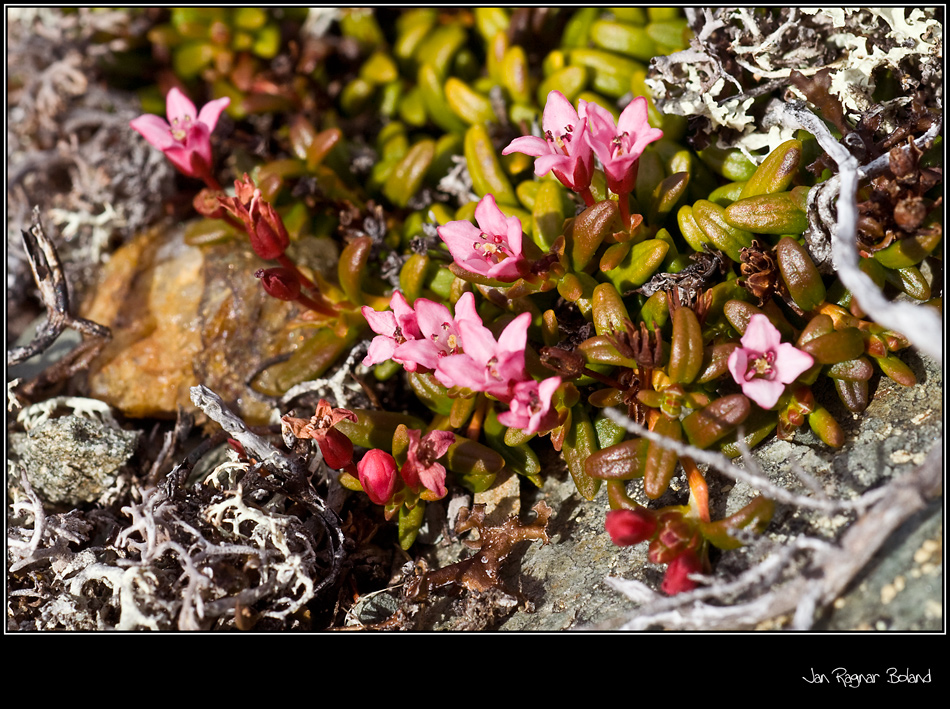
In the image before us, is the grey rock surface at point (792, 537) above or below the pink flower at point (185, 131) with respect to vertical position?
below

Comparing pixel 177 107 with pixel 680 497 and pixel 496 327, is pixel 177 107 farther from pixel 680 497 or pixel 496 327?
pixel 680 497

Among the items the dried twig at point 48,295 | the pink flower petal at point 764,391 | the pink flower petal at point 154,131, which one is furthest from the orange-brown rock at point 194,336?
the pink flower petal at point 764,391

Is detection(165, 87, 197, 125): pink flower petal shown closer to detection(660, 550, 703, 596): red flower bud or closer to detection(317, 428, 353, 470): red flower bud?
detection(317, 428, 353, 470): red flower bud

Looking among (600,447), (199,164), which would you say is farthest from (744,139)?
(199,164)

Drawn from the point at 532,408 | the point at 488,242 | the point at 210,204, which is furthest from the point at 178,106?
the point at 532,408

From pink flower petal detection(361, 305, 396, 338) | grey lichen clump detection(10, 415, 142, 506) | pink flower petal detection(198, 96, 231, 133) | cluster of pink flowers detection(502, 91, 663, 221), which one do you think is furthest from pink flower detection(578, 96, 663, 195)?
grey lichen clump detection(10, 415, 142, 506)

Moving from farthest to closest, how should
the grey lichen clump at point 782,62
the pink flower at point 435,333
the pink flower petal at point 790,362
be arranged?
the grey lichen clump at point 782,62 → the pink flower at point 435,333 → the pink flower petal at point 790,362

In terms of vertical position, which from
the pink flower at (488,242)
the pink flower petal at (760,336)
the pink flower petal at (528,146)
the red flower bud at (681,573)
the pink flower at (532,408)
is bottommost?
the red flower bud at (681,573)

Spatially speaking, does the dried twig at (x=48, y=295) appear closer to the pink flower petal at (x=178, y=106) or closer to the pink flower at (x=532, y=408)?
the pink flower petal at (x=178, y=106)
